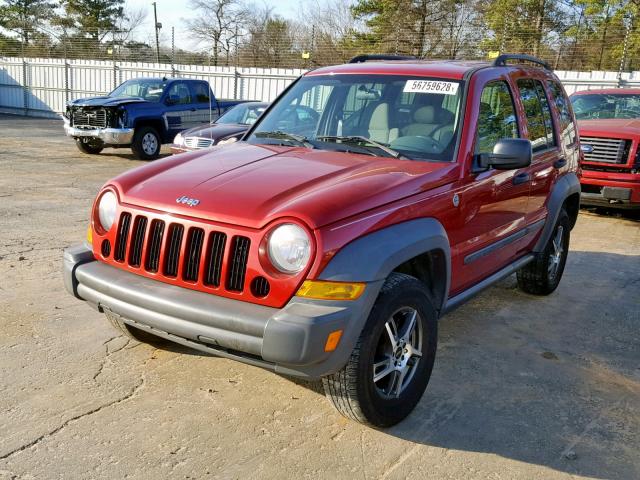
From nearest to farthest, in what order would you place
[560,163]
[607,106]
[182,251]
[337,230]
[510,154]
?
[337,230] → [182,251] → [510,154] → [560,163] → [607,106]

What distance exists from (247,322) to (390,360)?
2.77ft

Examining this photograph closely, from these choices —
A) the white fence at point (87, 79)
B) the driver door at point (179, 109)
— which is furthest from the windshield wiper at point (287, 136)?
the white fence at point (87, 79)

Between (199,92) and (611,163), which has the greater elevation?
(199,92)

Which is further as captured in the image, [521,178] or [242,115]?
[242,115]

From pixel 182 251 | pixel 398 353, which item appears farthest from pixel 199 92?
pixel 398 353

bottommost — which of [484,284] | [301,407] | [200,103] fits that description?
[301,407]

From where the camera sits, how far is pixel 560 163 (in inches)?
202

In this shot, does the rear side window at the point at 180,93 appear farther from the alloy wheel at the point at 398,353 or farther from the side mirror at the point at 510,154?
the alloy wheel at the point at 398,353

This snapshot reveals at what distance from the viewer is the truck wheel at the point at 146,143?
13594mm

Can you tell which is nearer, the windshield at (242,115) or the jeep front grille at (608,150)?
the jeep front grille at (608,150)

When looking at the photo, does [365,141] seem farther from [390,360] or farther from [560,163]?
[560,163]

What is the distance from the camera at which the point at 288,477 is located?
109 inches

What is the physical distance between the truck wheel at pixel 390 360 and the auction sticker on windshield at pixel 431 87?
1.42 metres

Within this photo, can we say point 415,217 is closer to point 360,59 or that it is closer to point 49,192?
point 360,59
